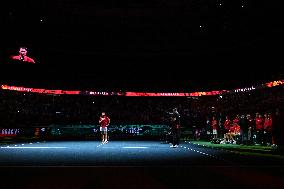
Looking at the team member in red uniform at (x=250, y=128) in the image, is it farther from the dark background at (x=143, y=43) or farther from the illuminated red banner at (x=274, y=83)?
the dark background at (x=143, y=43)

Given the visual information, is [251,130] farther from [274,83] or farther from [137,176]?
[137,176]

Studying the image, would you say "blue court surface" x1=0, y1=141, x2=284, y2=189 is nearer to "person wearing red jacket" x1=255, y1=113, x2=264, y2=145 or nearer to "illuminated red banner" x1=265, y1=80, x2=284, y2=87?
"person wearing red jacket" x1=255, y1=113, x2=264, y2=145

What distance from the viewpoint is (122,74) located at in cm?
4344

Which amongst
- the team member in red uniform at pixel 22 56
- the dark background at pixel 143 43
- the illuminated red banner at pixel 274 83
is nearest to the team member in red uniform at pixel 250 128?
the illuminated red banner at pixel 274 83

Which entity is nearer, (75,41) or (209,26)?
(209,26)

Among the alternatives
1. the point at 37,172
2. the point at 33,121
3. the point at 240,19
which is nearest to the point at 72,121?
the point at 33,121

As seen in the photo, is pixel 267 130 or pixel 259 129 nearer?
pixel 267 130

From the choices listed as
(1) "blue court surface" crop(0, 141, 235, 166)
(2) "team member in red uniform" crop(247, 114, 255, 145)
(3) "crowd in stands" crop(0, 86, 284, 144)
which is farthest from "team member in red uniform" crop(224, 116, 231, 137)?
(1) "blue court surface" crop(0, 141, 235, 166)

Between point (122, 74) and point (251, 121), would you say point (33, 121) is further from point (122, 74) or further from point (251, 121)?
point (251, 121)

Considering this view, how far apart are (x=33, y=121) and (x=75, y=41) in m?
8.29

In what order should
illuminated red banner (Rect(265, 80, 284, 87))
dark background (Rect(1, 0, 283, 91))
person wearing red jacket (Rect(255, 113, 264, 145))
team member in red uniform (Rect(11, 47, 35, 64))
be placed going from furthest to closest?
team member in red uniform (Rect(11, 47, 35, 64)) < dark background (Rect(1, 0, 283, 91)) < illuminated red banner (Rect(265, 80, 284, 87)) < person wearing red jacket (Rect(255, 113, 264, 145))

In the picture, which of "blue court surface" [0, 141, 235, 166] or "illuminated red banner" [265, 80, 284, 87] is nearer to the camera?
"blue court surface" [0, 141, 235, 166]

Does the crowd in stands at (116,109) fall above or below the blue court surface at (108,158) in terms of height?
above

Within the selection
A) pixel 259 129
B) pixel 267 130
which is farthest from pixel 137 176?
pixel 259 129
